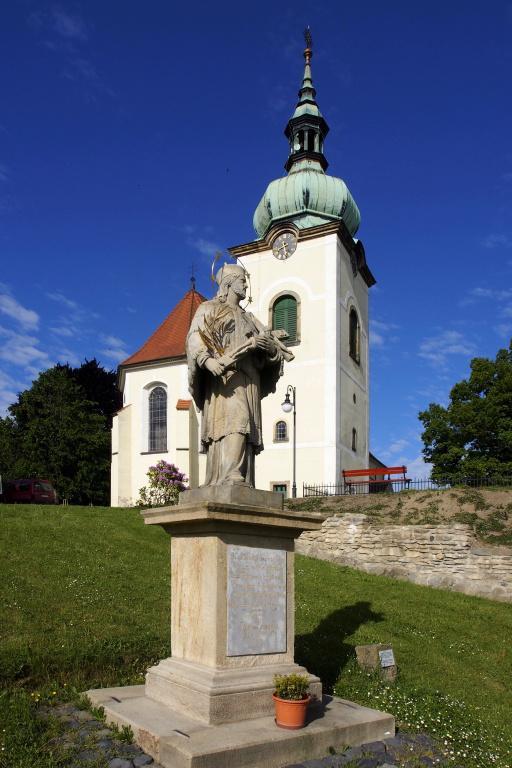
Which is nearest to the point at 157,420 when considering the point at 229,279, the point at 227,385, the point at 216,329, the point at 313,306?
the point at 313,306

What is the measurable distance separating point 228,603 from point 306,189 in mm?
30213

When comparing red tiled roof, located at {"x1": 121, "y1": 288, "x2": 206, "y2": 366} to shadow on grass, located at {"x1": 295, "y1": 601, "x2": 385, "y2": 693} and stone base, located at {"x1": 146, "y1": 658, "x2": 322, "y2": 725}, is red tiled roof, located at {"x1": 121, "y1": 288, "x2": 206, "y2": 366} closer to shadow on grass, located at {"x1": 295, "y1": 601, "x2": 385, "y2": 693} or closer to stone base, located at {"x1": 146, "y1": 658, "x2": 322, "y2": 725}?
shadow on grass, located at {"x1": 295, "y1": 601, "x2": 385, "y2": 693}

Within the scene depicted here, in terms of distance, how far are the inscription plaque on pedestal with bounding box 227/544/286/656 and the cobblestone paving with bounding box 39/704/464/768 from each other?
108 centimetres

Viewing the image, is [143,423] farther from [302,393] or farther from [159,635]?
[159,635]

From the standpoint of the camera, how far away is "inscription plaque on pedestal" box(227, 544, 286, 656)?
5.85 metres

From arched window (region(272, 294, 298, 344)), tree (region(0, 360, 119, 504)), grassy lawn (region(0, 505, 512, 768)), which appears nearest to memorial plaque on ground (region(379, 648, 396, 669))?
grassy lawn (region(0, 505, 512, 768))

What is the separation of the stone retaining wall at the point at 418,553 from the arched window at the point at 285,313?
13.4 meters

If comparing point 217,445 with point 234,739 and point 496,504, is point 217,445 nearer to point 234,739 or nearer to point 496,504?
point 234,739

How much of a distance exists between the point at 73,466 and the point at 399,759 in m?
37.8

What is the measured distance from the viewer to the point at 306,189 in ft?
110

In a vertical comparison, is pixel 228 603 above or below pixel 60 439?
below

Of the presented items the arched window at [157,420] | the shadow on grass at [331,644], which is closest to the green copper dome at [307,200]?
the arched window at [157,420]

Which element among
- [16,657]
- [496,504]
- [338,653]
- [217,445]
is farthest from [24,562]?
[496,504]

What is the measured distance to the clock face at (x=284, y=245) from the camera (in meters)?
32.2
